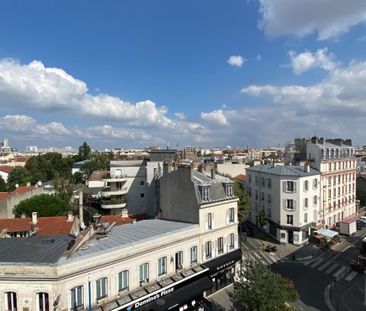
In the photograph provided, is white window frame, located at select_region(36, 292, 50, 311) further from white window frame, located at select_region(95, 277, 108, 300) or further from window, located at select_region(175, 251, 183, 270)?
window, located at select_region(175, 251, 183, 270)

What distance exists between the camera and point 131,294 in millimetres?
Answer: 20266

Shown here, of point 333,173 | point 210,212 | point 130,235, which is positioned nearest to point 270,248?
point 210,212

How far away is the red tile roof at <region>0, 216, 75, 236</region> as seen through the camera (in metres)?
33.4

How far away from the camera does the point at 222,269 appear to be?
90.6ft

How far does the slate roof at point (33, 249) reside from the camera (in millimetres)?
17703

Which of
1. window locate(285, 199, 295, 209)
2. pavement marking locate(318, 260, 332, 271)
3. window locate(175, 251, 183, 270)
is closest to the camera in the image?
window locate(175, 251, 183, 270)

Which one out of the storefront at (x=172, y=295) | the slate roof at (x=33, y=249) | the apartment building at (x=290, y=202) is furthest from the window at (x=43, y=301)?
the apartment building at (x=290, y=202)

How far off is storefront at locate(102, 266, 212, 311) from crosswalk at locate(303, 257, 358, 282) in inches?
665

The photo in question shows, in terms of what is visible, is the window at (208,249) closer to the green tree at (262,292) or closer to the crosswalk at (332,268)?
the green tree at (262,292)

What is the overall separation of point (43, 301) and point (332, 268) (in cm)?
3118

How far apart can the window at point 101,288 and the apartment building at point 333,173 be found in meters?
38.3

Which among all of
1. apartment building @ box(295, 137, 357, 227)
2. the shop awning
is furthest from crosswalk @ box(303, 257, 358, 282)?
the shop awning

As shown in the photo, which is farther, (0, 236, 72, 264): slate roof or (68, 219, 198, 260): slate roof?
(68, 219, 198, 260): slate roof

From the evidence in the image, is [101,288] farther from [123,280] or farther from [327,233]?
[327,233]
